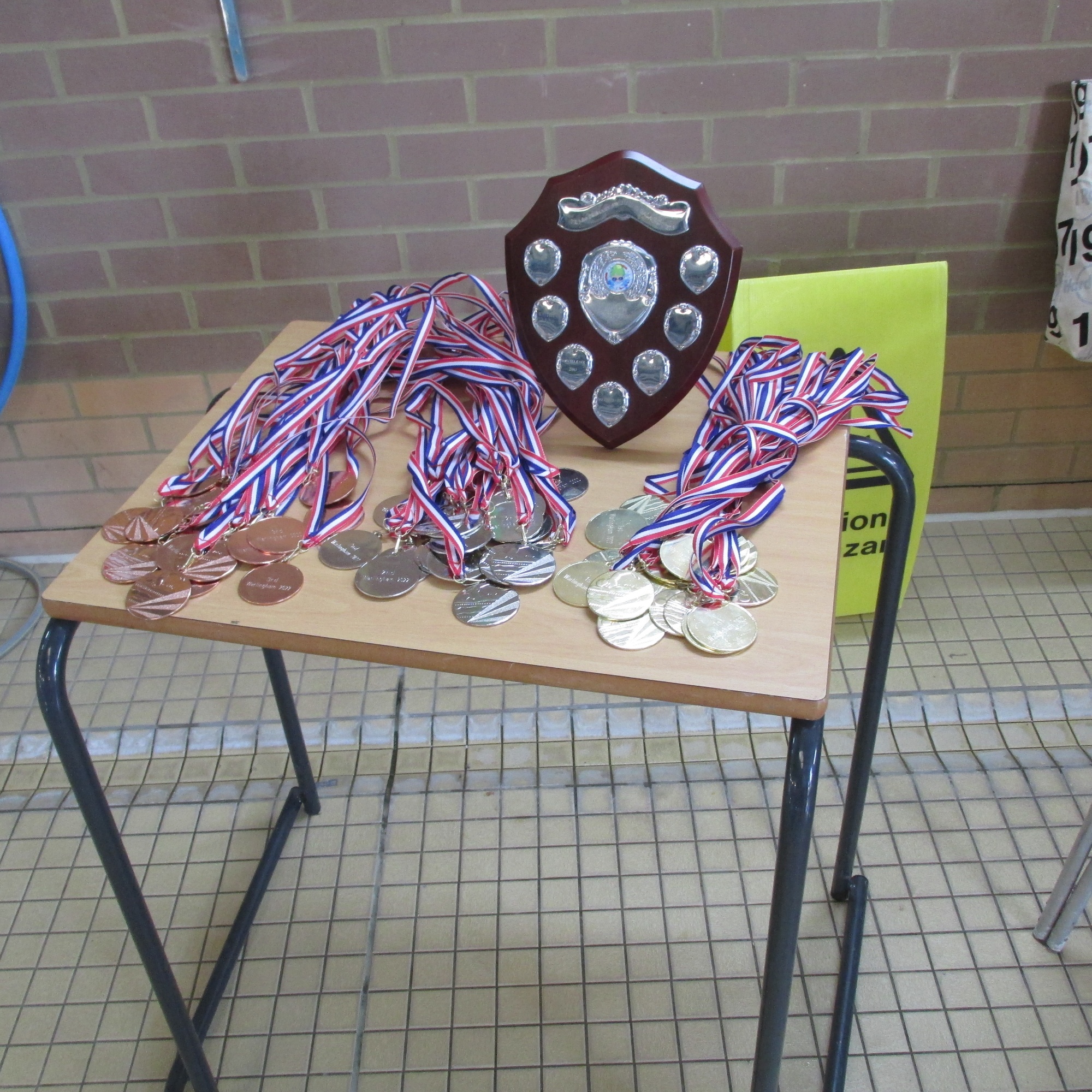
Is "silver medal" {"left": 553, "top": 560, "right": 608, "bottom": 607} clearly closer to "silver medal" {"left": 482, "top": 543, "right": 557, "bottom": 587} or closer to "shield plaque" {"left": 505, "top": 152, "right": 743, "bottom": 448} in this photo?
"silver medal" {"left": 482, "top": 543, "right": 557, "bottom": 587}

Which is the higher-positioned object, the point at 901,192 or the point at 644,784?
the point at 901,192

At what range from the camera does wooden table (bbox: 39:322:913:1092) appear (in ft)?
2.50

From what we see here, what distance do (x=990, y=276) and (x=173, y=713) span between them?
1801 millimetres

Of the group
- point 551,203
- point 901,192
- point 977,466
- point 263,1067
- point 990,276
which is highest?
point 551,203

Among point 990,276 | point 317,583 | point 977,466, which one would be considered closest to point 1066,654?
point 977,466

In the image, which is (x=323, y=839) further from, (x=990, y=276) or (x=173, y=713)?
(x=990, y=276)

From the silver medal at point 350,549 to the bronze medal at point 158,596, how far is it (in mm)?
129

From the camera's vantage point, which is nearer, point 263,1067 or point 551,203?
point 551,203

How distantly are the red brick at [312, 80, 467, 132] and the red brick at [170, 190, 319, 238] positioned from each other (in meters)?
0.16

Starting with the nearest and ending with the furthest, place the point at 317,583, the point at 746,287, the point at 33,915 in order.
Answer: the point at 317,583, the point at 33,915, the point at 746,287

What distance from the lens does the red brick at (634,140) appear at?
172cm

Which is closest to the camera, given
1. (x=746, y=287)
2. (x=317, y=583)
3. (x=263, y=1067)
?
(x=317, y=583)

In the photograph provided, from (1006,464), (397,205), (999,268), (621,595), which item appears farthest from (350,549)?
(1006,464)

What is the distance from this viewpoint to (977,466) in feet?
7.04
